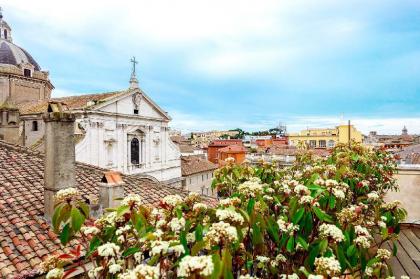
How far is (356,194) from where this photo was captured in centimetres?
518

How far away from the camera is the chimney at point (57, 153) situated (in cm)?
604

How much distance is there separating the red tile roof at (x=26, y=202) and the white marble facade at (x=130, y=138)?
12.0 meters

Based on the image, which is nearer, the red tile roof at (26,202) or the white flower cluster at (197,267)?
the white flower cluster at (197,267)

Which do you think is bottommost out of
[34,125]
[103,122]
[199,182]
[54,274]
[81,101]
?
[199,182]

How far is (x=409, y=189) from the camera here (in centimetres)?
776

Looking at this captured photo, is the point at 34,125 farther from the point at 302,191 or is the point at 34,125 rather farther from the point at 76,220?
the point at 302,191

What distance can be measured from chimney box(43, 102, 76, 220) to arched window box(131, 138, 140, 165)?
60.2ft

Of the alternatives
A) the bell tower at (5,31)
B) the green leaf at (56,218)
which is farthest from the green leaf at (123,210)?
the bell tower at (5,31)

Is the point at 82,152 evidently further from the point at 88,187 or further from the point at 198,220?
the point at 198,220

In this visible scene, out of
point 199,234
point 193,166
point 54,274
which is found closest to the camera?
point 54,274

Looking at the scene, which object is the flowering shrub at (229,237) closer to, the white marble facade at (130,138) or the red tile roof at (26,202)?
the red tile roof at (26,202)

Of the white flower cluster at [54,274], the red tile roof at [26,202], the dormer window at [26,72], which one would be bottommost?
the red tile roof at [26,202]

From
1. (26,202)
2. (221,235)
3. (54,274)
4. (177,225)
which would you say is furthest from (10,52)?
(221,235)

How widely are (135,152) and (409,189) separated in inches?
810
